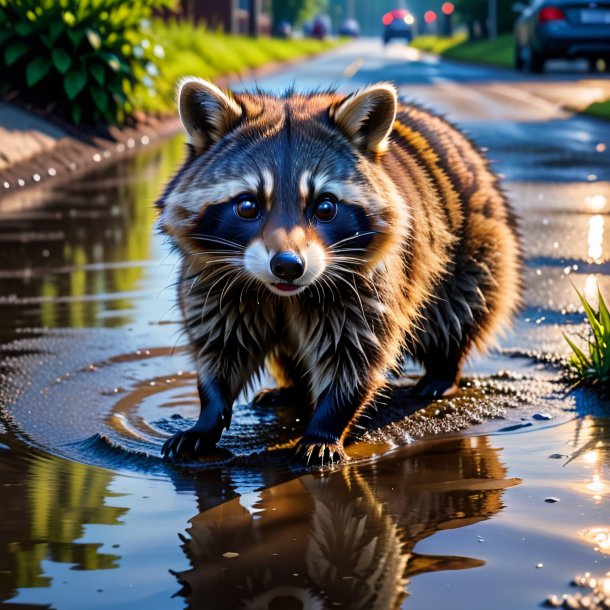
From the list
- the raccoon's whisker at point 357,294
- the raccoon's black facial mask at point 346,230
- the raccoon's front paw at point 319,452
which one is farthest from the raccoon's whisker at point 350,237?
the raccoon's front paw at point 319,452

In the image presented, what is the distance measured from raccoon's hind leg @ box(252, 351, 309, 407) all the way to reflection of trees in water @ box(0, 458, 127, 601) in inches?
44.7

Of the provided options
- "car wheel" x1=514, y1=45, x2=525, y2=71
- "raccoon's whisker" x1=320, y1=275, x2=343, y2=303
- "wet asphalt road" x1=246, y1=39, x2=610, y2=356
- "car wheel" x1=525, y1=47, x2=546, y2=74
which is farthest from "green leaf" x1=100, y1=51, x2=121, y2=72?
"car wheel" x1=514, y1=45, x2=525, y2=71

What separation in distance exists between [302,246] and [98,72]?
1193 cm

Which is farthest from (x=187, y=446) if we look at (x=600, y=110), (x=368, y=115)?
(x=600, y=110)

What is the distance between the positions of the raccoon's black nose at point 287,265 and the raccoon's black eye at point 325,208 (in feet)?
0.93

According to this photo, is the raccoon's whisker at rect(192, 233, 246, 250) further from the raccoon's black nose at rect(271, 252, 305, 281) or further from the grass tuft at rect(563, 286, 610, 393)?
the grass tuft at rect(563, 286, 610, 393)

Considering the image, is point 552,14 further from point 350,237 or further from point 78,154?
point 350,237

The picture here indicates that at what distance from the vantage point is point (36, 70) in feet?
51.3

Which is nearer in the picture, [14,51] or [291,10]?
[14,51]

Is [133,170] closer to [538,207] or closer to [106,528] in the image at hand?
[538,207]

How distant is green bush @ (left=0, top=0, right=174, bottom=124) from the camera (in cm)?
1577

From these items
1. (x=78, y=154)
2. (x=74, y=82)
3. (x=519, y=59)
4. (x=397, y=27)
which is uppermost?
(x=397, y=27)

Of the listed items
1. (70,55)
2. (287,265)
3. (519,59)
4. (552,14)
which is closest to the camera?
(287,265)

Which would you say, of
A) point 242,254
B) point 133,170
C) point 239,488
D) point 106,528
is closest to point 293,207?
point 242,254
